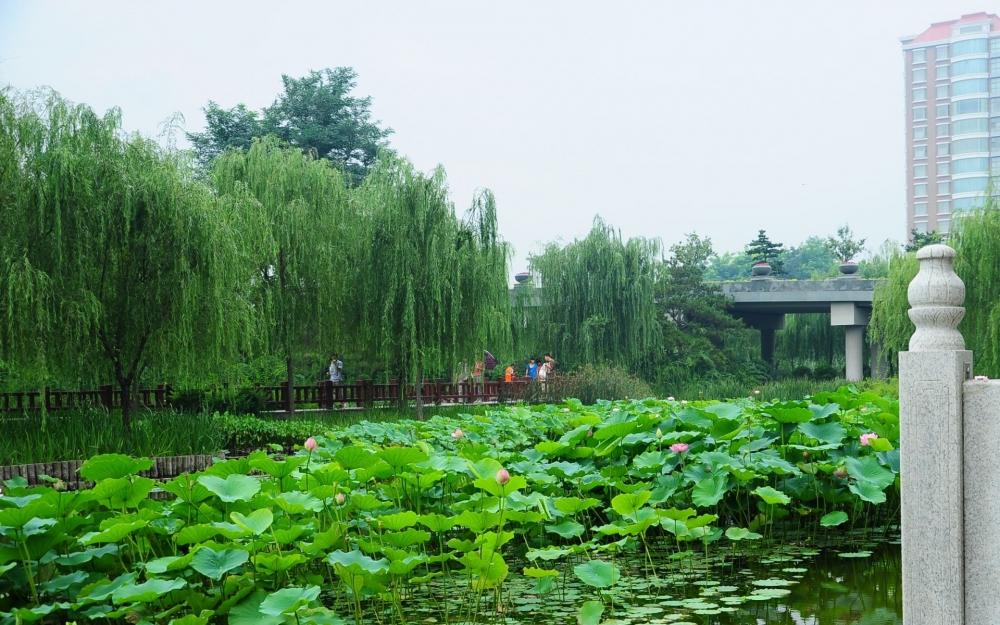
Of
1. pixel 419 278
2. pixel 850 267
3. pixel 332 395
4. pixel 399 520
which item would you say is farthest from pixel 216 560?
pixel 850 267

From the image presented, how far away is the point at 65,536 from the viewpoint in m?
3.29

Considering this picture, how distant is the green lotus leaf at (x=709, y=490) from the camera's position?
4223mm

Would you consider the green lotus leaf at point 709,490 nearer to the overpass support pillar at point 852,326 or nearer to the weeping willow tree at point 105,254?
the weeping willow tree at point 105,254

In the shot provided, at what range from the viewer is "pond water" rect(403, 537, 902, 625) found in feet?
11.6

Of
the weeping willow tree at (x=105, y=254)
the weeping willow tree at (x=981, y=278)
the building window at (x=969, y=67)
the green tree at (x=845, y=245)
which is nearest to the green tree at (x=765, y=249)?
the green tree at (x=845, y=245)

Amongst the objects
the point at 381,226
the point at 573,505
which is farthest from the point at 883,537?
the point at 381,226

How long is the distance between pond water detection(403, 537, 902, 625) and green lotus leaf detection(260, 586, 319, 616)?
30.0 inches

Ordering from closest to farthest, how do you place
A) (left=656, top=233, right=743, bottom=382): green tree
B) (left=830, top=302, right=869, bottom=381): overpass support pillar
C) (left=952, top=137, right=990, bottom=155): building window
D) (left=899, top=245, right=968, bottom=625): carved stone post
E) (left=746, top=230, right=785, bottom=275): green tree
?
(left=899, top=245, right=968, bottom=625): carved stone post → (left=656, top=233, right=743, bottom=382): green tree → (left=830, top=302, right=869, bottom=381): overpass support pillar → (left=746, top=230, right=785, bottom=275): green tree → (left=952, top=137, right=990, bottom=155): building window

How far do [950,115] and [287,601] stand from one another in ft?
285

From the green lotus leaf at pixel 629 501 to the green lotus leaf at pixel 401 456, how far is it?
2.86 ft

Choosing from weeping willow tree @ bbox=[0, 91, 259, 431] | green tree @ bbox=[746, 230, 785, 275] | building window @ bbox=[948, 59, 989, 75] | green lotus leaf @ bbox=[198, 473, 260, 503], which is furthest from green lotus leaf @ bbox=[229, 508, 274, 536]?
building window @ bbox=[948, 59, 989, 75]

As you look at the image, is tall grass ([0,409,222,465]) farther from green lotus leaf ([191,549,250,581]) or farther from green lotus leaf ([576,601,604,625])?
green lotus leaf ([576,601,604,625])

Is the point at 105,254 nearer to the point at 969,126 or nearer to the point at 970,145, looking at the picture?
the point at 970,145

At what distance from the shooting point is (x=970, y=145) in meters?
75.0
